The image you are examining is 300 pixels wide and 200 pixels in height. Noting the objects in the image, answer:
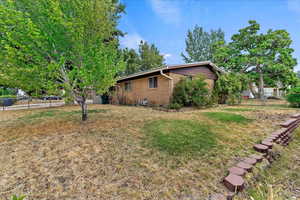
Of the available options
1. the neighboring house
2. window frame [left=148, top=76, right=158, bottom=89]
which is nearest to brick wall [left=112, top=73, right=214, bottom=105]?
the neighboring house

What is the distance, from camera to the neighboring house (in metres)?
8.84

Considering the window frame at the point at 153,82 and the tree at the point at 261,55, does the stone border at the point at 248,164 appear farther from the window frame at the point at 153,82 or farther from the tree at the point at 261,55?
the tree at the point at 261,55

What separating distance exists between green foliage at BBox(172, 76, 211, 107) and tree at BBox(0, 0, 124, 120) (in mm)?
4977

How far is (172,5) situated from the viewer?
10.7 m

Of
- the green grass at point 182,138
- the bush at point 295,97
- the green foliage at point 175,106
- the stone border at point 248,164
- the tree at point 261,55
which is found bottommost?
the stone border at point 248,164

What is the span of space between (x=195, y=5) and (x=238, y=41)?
8769 mm

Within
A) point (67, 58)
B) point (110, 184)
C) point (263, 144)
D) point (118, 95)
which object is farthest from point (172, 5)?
point (110, 184)

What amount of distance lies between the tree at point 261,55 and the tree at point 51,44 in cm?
1642

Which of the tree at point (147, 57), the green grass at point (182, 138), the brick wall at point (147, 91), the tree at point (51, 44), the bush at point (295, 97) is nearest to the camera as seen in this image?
the green grass at point (182, 138)

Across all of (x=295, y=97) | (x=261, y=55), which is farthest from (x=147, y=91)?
(x=261, y=55)

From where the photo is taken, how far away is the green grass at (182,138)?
9.45 feet

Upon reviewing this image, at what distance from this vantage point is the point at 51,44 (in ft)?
11.5

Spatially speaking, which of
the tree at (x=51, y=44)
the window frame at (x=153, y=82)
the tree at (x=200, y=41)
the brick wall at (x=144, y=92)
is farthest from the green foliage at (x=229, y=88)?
the tree at (x=200, y=41)

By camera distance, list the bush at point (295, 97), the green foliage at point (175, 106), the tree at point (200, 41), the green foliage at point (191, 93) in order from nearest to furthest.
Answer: the green foliage at point (175, 106) → the green foliage at point (191, 93) → the bush at point (295, 97) → the tree at point (200, 41)
